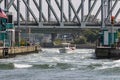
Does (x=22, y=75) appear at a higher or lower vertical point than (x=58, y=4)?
lower

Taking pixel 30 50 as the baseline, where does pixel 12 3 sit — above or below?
above

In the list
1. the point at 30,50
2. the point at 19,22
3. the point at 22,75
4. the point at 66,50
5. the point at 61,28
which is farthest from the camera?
the point at 61,28

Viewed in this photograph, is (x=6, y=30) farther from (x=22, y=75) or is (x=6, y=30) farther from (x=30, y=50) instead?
(x=22, y=75)

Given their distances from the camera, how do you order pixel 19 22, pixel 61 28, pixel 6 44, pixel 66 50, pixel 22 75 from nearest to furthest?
pixel 22 75
pixel 6 44
pixel 66 50
pixel 19 22
pixel 61 28

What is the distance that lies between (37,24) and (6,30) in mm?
74373

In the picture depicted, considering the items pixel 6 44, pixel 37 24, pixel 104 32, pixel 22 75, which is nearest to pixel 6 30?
pixel 6 44

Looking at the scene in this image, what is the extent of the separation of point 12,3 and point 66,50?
4735cm

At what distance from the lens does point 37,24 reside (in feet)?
602

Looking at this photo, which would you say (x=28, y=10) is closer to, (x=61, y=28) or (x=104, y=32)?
(x=61, y=28)

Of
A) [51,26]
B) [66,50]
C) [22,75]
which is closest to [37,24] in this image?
[51,26]

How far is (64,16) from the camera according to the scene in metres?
193

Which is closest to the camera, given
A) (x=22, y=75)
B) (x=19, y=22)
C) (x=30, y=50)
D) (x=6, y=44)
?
(x=22, y=75)

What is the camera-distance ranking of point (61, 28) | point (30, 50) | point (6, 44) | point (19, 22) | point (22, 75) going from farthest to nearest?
point (61, 28), point (19, 22), point (30, 50), point (6, 44), point (22, 75)

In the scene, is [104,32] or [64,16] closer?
[104,32]
